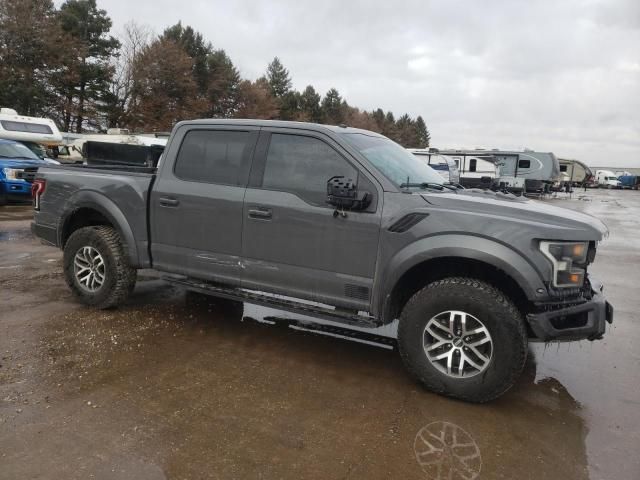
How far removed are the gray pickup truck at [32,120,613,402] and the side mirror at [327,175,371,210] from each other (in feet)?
0.04

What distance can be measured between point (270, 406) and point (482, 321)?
5.02 ft

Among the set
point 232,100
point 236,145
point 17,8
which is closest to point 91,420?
point 236,145

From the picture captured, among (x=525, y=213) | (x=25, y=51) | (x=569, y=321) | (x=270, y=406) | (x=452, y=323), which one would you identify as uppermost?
(x=25, y=51)

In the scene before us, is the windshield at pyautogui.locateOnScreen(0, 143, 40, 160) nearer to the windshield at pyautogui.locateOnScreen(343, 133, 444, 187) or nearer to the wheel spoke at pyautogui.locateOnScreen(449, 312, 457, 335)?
the windshield at pyautogui.locateOnScreen(343, 133, 444, 187)

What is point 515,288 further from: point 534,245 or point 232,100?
point 232,100

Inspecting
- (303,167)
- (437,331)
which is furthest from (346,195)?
(437,331)

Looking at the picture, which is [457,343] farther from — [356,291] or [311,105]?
[311,105]

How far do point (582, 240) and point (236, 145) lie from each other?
2835 mm

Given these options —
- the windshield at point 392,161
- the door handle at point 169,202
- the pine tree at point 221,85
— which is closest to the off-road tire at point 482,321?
the windshield at point 392,161

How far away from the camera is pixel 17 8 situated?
3400 centimetres

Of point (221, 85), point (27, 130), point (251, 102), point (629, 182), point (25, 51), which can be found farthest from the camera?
point (629, 182)

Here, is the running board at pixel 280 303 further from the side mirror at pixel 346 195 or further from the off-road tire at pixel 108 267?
the side mirror at pixel 346 195

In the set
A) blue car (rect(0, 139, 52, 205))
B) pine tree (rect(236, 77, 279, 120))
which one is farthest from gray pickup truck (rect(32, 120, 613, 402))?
pine tree (rect(236, 77, 279, 120))

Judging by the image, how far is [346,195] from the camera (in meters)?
3.60
